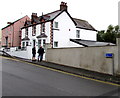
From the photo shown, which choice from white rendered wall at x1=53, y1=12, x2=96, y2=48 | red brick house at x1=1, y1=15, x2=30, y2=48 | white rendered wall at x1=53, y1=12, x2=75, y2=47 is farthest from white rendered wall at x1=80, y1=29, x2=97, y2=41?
red brick house at x1=1, y1=15, x2=30, y2=48

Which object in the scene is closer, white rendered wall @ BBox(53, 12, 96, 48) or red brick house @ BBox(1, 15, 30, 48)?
white rendered wall @ BBox(53, 12, 96, 48)

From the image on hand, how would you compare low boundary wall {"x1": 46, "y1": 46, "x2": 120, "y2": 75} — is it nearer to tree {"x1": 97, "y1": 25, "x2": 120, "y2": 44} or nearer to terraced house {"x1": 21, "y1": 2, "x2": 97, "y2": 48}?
terraced house {"x1": 21, "y1": 2, "x2": 97, "y2": 48}

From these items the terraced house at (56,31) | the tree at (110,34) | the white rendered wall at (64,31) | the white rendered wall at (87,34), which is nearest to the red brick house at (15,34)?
the terraced house at (56,31)

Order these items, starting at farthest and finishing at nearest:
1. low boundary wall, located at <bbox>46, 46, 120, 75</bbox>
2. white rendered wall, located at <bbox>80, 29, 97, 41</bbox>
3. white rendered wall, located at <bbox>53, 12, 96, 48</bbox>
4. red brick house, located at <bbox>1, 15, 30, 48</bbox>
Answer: red brick house, located at <bbox>1, 15, 30, 48</bbox>
white rendered wall, located at <bbox>80, 29, 97, 41</bbox>
white rendered wall, located at <bbox>53, 12, 96, 48</bbox>
low boundary wall, located at <bbox>46, 46, 120, 75</bbox>

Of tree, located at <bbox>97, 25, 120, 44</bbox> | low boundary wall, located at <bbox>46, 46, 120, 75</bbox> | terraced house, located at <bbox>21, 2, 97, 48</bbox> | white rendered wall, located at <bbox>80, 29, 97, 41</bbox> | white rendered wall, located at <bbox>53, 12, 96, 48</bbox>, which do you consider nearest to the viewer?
low boundary wall, located at <bbox>46, 46, 120, 75</bbox>

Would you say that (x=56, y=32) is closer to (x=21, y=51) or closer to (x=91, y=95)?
(x=21, y=51)

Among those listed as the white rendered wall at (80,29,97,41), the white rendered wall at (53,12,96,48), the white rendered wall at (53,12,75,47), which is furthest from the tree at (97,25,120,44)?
the white rendered wall at (53,12,75,47)

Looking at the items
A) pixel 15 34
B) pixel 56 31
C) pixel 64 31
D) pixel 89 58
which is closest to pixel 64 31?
pixel 64 31

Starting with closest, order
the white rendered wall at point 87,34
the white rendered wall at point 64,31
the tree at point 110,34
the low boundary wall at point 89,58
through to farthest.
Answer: the low boundary wall at point 89,58 → the white rendered wall at point 64,31 → the white rendered wall at point 87,34 → the tree at point 110,34

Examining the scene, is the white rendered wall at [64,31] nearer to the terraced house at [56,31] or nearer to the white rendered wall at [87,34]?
the terraced house at [56,31]

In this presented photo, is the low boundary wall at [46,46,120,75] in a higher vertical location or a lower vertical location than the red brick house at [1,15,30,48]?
lower

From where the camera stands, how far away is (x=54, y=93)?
237 inches

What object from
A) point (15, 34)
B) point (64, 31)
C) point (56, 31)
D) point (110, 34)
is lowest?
point (56, 31)

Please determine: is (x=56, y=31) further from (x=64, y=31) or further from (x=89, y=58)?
(x=89, y=58)
